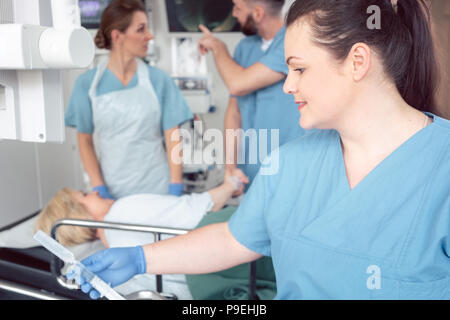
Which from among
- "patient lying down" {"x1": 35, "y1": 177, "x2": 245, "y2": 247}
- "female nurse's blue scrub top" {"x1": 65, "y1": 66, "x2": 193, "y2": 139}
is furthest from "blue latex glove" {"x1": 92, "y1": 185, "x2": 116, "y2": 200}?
"female nurse's blue scrub top" {"x1": 65, "y1": 66, "x2": 193, "y2": 139}

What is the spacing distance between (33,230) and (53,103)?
117 centimetres

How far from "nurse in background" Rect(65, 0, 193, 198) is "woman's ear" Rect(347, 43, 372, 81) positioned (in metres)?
1.20

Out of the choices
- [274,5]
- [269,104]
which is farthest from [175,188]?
[274,5]

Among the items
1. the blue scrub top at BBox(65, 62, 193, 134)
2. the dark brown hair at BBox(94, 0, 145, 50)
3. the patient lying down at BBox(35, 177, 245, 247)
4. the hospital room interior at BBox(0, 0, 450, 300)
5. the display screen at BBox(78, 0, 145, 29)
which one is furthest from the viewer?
the display screen at BBox(78, 0, 145, 29)

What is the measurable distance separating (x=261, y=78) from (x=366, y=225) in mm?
810

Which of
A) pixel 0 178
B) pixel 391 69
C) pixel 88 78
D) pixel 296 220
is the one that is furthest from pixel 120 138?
pixel 391 69

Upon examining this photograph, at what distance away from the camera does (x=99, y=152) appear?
1.99 m

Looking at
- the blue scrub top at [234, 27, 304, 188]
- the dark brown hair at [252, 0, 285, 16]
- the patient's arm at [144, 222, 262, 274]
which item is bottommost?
the patient's arm at [144, 222, 262, 274]

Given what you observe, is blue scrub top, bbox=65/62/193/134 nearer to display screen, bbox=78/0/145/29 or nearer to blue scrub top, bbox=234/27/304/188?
blue scrub top, bbox=234/27/304/188

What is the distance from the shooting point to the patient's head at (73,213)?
1574mm

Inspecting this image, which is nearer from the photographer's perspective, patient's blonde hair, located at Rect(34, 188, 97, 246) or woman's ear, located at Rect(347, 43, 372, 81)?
woman's ear, located at Rect(347, 43, 372, 81)

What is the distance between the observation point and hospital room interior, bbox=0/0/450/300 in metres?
0.58

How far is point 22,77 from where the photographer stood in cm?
60
